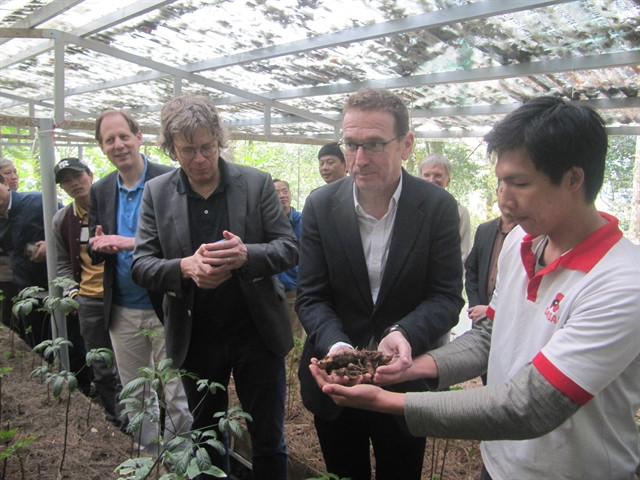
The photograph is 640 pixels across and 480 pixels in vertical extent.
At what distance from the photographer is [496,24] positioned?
3598mm

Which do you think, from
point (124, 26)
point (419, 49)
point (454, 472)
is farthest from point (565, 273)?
point (124, 26)

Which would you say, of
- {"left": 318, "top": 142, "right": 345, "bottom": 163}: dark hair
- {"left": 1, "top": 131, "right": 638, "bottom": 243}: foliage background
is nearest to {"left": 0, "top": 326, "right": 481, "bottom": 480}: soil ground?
{"left": 318, "top": 142, "right": 345, "bottom": 163}: dark hair

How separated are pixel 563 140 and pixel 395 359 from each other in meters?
0.88

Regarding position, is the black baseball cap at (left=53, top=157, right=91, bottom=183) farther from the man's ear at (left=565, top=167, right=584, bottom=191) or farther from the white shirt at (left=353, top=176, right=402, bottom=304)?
the man's ear at (left=565, top=167, right=584, bottom=191)

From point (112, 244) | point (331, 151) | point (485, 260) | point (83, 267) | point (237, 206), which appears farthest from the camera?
point (331, 151)

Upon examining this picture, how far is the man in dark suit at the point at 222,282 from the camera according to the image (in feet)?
7.74

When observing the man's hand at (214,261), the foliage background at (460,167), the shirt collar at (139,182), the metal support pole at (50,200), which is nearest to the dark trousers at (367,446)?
the man's hand at (214,261)

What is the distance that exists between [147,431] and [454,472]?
1.94 m

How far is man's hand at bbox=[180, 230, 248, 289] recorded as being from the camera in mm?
2113

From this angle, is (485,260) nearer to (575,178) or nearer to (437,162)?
(437,162)

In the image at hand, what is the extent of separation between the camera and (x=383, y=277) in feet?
6.22

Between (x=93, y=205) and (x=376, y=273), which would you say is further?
(x=93, y=205)

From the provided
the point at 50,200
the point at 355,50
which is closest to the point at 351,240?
the point at 50,200

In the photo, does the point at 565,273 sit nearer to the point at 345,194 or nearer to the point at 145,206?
the point at 345,194
